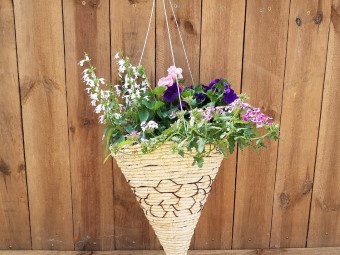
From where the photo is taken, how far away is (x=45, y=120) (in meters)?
1.38

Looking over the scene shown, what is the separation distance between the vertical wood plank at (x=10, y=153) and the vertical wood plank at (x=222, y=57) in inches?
26.4

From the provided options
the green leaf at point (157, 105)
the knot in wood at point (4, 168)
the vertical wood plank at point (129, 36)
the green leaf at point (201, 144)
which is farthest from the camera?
the knot in wood at point (4, 168)

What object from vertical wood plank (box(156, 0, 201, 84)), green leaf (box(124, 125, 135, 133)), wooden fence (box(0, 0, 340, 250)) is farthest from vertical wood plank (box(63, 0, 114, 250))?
green leaf (box(124, 125, 135, 133))

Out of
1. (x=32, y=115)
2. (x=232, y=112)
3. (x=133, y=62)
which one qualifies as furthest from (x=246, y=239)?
(x=32, y=115)

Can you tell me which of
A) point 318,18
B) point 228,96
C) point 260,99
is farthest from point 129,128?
point 318,18

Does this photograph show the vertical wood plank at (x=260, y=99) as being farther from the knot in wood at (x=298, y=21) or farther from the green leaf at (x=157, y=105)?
the green leaf at (x=157, y=105)

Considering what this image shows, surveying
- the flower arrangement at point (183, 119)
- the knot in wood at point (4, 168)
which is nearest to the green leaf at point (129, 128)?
the flower arrangement at point (183, 119)

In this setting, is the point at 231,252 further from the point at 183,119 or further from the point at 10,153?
the point at 10,153

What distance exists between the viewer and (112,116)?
1.12 m

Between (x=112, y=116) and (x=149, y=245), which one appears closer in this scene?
(x=112, y=116)

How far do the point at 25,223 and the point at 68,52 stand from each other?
68 centimetres

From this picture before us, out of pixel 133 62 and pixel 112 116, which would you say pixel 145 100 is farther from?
pixel 133 62

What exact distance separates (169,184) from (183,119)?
188 millimetres

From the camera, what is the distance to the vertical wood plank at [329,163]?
1.37 meters
